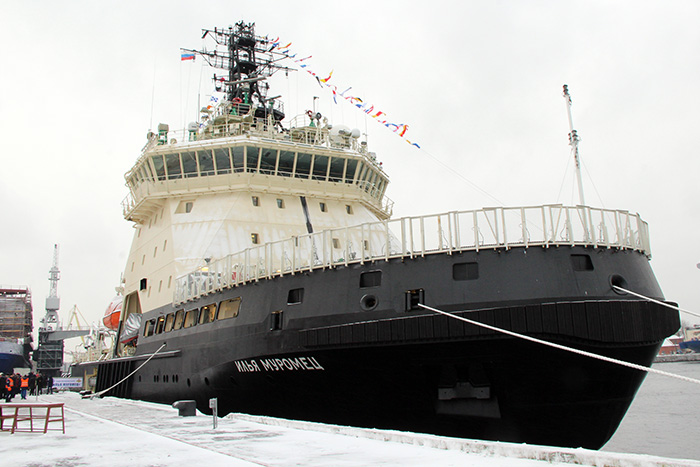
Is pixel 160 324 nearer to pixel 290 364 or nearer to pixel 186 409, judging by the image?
pixel 186 409

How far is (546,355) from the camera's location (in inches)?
422

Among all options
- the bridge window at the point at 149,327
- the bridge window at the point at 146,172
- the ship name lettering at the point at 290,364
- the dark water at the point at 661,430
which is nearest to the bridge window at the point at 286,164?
the bridge window at the point at 146,172

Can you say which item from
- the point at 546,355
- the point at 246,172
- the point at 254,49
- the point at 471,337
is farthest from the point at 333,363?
the point at 254,49

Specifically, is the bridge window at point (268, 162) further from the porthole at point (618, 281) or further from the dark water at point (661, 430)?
the dark water at point (661, 430)

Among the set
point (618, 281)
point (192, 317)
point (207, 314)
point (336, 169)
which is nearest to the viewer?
point (618, 281)

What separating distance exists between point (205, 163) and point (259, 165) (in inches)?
85.8

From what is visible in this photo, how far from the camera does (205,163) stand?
2247 centimetres

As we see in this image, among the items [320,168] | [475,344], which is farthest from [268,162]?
[475,344]

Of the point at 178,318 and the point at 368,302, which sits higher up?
the point at 178,318

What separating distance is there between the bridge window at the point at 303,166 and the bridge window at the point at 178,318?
6693 mm

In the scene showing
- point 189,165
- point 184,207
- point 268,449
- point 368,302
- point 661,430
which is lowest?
point 661,430

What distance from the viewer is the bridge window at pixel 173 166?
74.1 feet

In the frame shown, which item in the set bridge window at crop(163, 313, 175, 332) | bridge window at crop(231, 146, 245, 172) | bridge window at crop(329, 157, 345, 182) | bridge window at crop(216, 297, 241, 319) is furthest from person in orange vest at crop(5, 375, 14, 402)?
bridge window at crop(329, 157, 345, 182)

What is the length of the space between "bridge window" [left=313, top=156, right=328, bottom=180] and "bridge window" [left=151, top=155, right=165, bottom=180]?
230 inches
